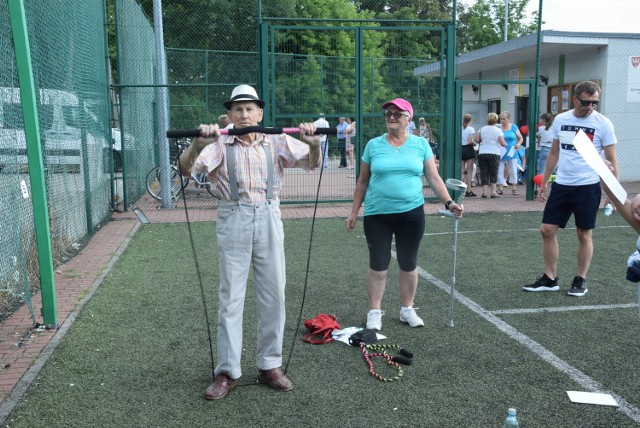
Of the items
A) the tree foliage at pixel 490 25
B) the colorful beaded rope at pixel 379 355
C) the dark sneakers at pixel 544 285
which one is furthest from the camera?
the tree foliage at pixel 490 25

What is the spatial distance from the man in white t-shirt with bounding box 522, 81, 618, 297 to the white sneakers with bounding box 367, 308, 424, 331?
5.49 ft

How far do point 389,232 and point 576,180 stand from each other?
2.10 meters

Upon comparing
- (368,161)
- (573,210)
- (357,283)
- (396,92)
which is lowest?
(357,283)

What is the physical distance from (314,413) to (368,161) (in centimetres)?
221

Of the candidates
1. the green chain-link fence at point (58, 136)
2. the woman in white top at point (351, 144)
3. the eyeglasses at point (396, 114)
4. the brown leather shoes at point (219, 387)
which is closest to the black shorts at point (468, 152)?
the woman in white top at point (351, 144)

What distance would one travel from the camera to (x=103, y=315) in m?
5.87

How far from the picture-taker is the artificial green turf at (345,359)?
3881 millimetres

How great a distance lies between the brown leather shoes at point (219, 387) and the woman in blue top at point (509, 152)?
1159cm

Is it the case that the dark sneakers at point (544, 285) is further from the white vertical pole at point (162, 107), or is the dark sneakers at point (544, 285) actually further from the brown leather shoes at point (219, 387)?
the white vertical pole at point (162, 107)

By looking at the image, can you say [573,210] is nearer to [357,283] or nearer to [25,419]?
[357,283]

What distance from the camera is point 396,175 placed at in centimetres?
519

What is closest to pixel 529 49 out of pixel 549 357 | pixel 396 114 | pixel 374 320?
pixel 396 114

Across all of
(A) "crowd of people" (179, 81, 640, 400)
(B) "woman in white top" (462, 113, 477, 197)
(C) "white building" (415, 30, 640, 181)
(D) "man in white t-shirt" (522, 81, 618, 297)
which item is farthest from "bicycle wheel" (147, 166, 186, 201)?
(D) "man in white t-shirt" (522, 81, 618, 297)

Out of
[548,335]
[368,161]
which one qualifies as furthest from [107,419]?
[548,335]
